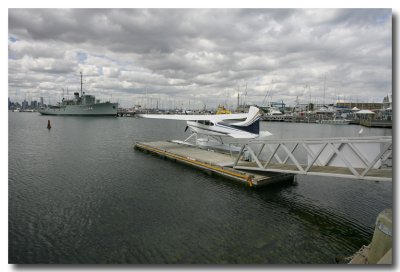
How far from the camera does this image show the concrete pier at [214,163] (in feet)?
52.3

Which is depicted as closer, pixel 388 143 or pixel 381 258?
pixel 381 258

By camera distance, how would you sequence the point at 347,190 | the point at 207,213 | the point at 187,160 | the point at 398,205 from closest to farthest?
the point at 398,205 < the point at 207,213 < the point at 347,190 < the point at 187,160

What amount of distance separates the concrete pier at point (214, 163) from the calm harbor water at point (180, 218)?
61cm

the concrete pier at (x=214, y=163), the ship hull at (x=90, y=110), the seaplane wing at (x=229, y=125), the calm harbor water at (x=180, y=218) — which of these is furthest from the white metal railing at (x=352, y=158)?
the ship hull at (x=90, y=110)

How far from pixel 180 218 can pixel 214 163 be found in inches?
319

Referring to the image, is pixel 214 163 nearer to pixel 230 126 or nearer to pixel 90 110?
pixel 230 126

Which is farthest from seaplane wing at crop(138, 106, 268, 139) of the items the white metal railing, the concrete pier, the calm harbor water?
the white metal railing

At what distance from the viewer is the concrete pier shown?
1595cm

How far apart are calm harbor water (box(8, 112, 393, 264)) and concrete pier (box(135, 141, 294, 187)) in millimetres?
608

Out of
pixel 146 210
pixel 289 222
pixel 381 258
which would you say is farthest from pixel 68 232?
pixel 381 258

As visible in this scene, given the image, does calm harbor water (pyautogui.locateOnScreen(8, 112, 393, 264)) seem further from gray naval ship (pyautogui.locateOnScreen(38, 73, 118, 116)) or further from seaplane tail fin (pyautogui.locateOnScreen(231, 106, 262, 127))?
gray naval ship (pyautogui.locateOnScreen(38, 73, 118, 116))

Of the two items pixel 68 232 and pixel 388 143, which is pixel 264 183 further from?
pixel 68 232

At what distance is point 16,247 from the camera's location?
9148 millimetres

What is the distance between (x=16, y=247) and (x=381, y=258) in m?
11.8
